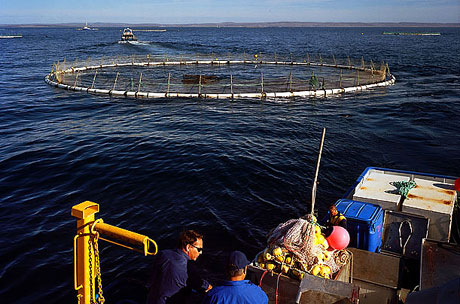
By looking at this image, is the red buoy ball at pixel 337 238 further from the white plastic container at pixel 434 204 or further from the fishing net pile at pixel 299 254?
the white plastic container at pixel 434 204

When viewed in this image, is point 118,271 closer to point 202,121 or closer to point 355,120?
point 202,121

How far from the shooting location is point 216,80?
148ft

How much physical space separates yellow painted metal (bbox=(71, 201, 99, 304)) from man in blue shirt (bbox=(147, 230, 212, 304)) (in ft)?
3.32

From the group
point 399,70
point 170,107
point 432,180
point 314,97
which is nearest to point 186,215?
point 432,180

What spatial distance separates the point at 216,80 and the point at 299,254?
39361 millimetres

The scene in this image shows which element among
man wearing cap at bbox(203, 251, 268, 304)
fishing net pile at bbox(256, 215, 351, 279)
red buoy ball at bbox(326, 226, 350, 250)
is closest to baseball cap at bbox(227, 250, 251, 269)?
man wearing cap at bbox(203, 251, 268, 304)

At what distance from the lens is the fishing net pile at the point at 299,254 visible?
7477 millimetres

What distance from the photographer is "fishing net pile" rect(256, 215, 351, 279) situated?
7477mm

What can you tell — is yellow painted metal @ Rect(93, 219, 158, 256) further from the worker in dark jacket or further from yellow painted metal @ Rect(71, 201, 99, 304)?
the worker in dark jacket

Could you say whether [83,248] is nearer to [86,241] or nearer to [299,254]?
[86,241]

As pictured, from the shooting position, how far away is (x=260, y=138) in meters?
25.1

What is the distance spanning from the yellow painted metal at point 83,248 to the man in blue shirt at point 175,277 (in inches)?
39.9

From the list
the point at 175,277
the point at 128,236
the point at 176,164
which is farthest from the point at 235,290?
the point at 176,164

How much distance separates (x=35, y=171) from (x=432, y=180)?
19169 mm
